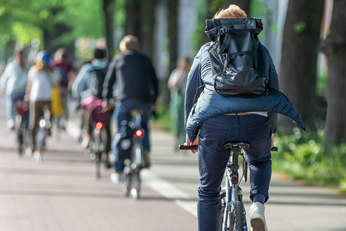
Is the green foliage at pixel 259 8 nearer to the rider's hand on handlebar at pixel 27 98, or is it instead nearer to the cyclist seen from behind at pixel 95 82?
the cyclist seen from behind at pixel 95 82

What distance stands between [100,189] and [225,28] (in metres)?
5.06

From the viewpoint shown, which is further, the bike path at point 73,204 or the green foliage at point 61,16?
the green foliage at point 61,16

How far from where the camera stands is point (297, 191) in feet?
29.1

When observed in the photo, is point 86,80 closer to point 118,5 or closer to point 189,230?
point 189,230

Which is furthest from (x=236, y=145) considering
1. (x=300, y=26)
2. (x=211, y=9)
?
(x=211, y=9)

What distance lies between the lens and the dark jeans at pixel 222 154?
445cm

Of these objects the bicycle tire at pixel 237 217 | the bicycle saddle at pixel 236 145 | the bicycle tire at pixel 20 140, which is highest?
the bicycle saddle at pixel 236 145

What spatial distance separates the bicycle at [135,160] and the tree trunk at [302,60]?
367 cm

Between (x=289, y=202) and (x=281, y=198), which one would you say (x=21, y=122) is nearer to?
(x=281, y=198)

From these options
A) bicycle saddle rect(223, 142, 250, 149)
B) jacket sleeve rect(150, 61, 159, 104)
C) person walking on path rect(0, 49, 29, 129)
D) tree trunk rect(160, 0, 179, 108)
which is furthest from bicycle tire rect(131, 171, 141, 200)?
tree trunk rect(160, 0, 179, 108)

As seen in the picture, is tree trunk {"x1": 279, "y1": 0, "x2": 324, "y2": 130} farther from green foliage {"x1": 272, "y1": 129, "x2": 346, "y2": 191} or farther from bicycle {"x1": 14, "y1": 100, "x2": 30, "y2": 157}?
bicycle {"x1": 14, "y1": 100, "x2": 30, "y2": 157}

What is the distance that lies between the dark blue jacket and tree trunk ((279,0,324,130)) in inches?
269

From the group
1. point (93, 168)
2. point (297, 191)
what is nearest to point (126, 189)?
point (297, 191)

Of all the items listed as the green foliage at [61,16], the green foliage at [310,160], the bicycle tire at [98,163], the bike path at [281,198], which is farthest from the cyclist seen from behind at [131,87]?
the green foliage at [61,16]
